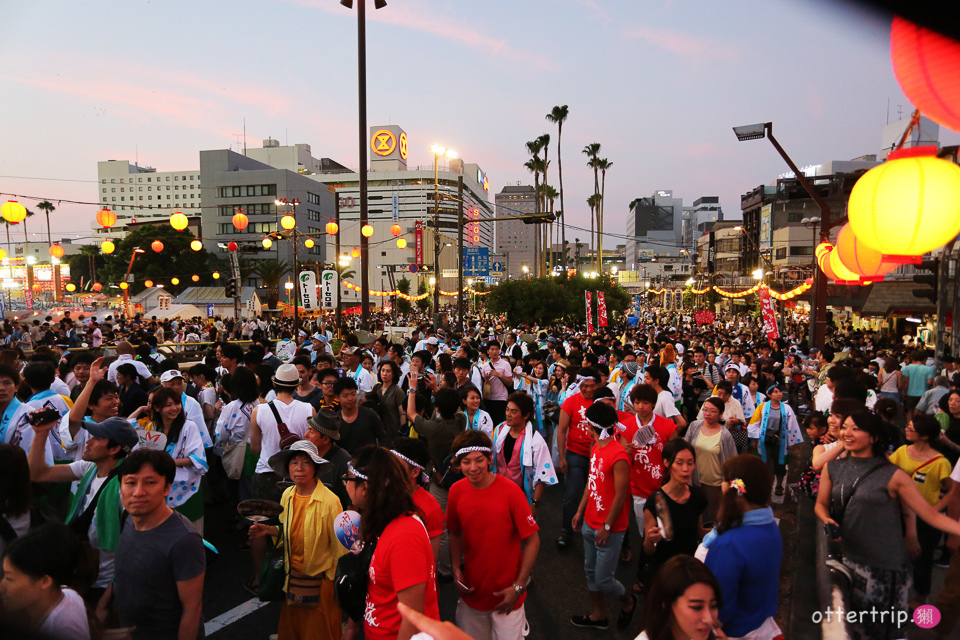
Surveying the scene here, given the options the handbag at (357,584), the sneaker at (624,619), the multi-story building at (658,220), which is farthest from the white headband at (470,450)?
the multi-story building at (658,220)

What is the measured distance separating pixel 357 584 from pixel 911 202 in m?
4.82

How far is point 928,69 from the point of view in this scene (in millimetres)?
2279

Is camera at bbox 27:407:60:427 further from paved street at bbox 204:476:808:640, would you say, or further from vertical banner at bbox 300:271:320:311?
vertical banner at bbox 300:271:320:311

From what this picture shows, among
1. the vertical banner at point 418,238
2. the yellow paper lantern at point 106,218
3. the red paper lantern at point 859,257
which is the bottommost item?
the red paper lantern at point 859,257

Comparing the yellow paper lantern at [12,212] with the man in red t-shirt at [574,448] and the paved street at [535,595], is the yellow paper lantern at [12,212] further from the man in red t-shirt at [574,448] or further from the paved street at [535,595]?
the man in red t-shirt at [574,448]

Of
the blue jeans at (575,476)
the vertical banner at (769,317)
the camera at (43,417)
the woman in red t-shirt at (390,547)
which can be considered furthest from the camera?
the vertical banner at (769,317)

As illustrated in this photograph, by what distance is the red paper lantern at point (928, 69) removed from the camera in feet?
5.99

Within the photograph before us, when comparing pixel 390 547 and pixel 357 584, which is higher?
pixel 390 547

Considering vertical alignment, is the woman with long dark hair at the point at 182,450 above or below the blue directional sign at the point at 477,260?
below

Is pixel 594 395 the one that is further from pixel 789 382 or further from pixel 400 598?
pixel 789 382

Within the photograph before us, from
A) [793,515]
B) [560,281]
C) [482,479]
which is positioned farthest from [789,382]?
[560,281]

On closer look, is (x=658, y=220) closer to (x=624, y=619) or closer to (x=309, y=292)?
(x=309, y=292)

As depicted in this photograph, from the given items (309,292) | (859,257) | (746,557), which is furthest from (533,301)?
(746,557)

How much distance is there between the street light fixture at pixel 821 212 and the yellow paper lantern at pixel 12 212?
60.0 feet
